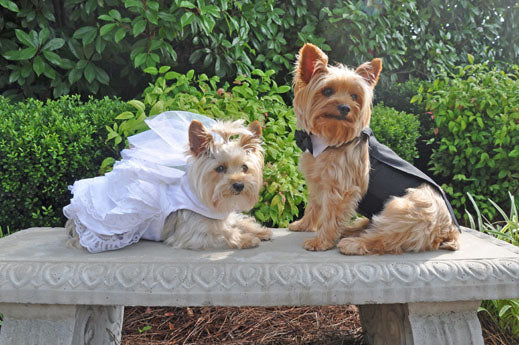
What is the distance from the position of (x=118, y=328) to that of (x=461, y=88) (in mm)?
4040

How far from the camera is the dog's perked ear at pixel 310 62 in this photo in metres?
2.41

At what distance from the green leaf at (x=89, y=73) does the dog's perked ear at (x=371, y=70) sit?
280cm

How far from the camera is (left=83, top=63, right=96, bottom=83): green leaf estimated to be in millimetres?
4270

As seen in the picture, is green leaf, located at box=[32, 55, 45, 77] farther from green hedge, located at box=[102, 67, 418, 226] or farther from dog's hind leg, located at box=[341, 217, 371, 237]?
dog's hind leg, located at box=[341, 217, 371, 237]

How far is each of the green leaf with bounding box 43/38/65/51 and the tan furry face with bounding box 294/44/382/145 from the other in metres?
2.68

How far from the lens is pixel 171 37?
412 cm

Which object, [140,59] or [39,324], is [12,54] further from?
[39,324]

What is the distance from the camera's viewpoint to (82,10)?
4344 mm

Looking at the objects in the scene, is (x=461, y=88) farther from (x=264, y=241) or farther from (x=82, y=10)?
(x=82, y=10)

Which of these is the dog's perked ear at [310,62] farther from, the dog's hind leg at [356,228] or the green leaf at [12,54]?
the green leaf at [12,54]

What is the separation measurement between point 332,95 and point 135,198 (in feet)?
3.92

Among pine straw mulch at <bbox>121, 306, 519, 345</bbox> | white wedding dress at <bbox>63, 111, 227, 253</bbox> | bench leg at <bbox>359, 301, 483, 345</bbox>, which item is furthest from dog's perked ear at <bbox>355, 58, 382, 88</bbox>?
pine straw mulch at <bbox>121, 306, 519, 345</bbox>

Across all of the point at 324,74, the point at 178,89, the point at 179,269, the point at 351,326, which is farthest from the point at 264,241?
the point at 178,89

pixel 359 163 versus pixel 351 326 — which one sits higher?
pixel 359 163
